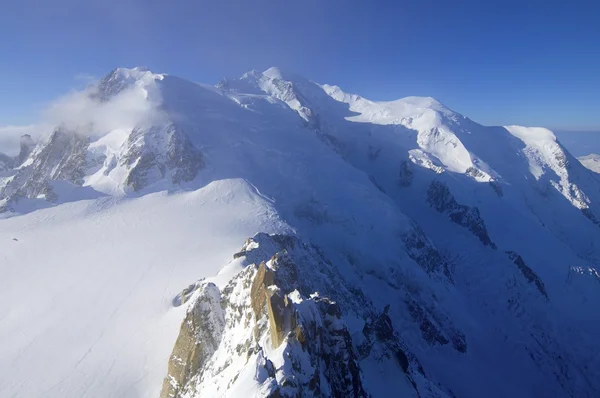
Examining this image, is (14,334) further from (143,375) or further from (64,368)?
(143,375)

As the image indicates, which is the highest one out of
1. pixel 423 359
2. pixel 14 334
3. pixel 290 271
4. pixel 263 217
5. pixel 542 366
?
pixel 290 271

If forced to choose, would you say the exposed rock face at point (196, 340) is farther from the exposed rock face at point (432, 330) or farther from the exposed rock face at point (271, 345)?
the exposed rock face at point (432, 330)

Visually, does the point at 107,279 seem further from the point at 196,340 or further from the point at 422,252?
the point at 422,252

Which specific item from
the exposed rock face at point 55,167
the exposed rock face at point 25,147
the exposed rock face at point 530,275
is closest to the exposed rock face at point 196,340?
the exposed rock face at point 55,167

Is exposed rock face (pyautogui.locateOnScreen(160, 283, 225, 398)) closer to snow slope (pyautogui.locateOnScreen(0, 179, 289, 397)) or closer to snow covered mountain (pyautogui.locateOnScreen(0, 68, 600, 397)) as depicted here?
snow covered mountain (pyautogui.locateOnScreen(0, 68, 600, 397))

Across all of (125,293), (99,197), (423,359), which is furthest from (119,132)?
(423,359)

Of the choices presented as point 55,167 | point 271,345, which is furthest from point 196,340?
point 55,167

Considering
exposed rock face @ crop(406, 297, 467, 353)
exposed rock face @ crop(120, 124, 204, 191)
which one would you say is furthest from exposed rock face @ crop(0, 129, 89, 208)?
exposed rock face @ crop(406, 297, 467, 353)
